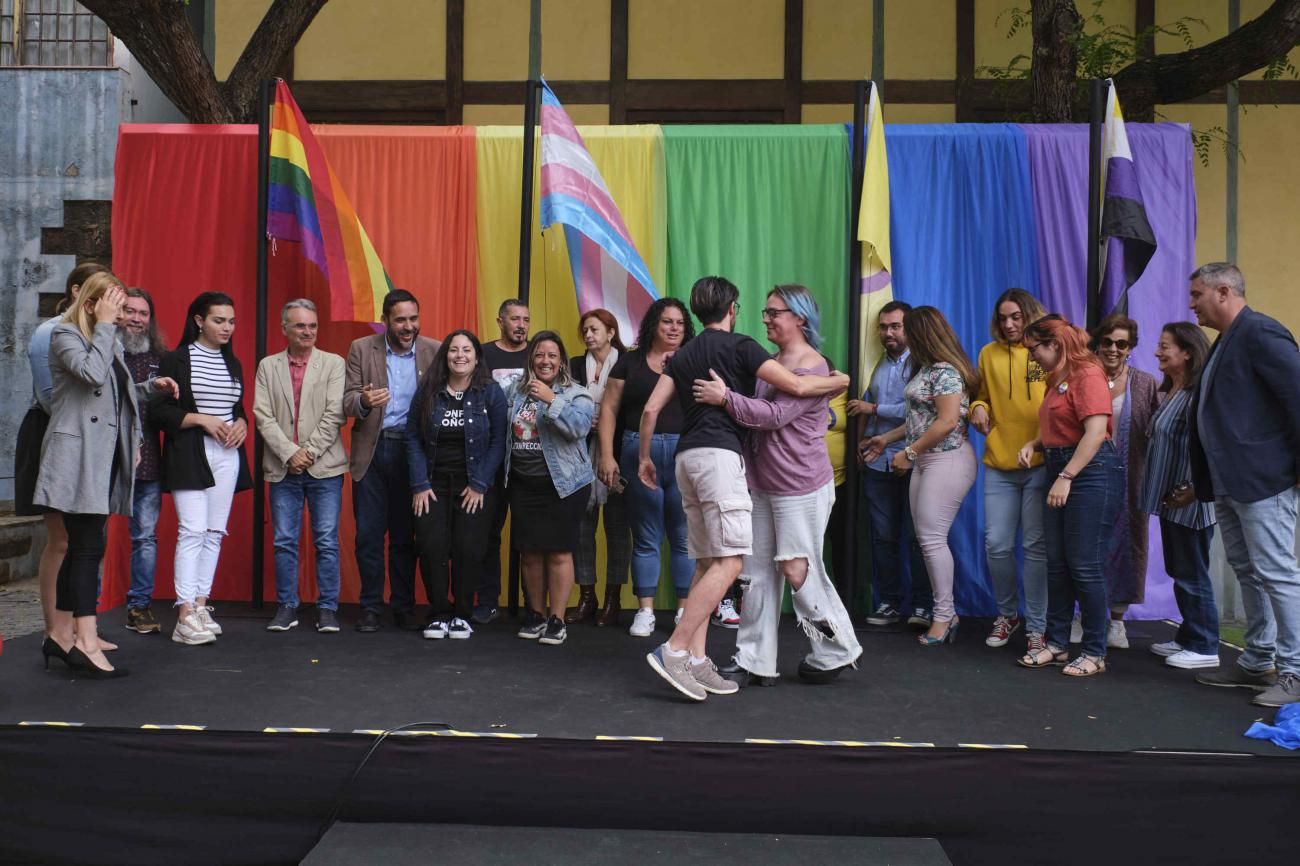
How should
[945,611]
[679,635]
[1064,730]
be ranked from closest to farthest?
1. [1064,730]
2. [679,635]
3. [945,611]

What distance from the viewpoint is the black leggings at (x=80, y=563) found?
4.03 m

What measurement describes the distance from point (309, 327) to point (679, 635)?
7.84ft

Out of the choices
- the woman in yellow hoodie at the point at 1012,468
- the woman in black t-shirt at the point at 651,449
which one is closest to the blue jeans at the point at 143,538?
the woman in black t-shirt at the point at 651,449

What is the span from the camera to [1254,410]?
398 centimetres

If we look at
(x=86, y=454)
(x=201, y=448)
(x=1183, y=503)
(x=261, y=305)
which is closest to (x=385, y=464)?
(x=201, y=448)

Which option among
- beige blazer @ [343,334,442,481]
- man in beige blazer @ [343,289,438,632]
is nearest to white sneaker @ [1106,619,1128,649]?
man in beige blazer @ [343,289,438,632]

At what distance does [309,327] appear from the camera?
511 cm

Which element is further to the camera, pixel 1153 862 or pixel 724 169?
pixel 724 169

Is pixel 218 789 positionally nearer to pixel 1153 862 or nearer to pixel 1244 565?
pixel 1153 862

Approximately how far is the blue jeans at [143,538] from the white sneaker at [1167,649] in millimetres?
4385

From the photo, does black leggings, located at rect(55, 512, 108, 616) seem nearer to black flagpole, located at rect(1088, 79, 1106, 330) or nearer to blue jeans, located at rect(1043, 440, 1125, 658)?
blue jeans, located at rect(1043, 440, 1125, 658)

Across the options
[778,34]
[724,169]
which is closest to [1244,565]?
[724,169]

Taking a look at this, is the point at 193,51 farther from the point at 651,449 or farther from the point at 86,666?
the point at 86,666

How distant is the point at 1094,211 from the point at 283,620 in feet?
14.0
